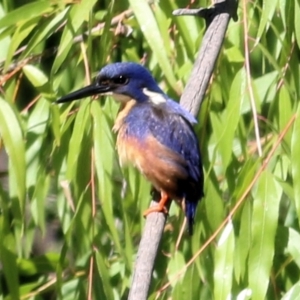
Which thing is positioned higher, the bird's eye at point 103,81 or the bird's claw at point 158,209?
the bird's eye at point 103,81

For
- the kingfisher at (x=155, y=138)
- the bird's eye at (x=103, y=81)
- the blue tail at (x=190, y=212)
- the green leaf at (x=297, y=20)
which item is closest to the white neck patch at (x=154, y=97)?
the kingfisher at (x=155, y=138)

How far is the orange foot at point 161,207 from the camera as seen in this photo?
199cm

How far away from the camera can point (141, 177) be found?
2.29 m

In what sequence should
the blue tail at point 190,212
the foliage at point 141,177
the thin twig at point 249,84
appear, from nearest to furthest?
the thin twig at point 249,84
the foliage at point 141,177
the blue tail at point 190,212

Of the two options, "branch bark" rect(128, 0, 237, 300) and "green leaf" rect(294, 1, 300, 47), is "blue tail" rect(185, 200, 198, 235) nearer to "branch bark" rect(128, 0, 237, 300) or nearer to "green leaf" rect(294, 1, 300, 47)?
"branch bark" rect(128, 0, 237, 300)

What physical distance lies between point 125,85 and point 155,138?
16 centimetres

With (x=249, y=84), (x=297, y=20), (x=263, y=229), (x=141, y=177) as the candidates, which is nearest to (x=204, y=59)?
(x=249, y=84)

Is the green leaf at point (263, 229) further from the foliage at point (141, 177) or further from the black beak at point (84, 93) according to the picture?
the black beak at point (84, 93)

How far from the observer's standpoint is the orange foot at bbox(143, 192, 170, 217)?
1989 millimetres

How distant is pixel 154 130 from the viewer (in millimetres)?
2223

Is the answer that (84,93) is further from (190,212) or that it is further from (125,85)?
(190,212)

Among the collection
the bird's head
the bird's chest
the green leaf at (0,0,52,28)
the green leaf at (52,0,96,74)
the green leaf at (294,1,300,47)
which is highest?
the green leaf at (0,0,52,28)

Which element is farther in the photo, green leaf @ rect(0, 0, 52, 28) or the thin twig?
green leaf @ rect(0, 0, 52, 28)

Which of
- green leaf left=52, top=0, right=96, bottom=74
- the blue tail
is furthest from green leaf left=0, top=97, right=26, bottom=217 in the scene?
the blue tail
